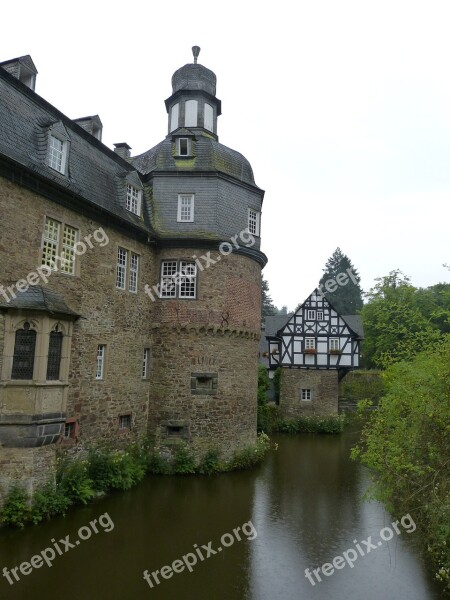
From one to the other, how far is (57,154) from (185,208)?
201 inches

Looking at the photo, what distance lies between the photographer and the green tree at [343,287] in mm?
67188

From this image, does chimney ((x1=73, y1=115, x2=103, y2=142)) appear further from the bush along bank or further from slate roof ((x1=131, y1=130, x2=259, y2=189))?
the bush along bank

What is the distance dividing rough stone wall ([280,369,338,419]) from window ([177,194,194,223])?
1507cm

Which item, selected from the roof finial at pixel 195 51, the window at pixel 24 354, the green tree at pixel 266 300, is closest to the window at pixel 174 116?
the roof finial at pixel 195 51

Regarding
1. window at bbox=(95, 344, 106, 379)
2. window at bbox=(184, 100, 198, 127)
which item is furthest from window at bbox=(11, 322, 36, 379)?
window at bbox=(184, 100, 198, 127)

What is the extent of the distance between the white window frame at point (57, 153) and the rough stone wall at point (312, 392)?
64.3 feet

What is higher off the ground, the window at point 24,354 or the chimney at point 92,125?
the chimney at point 92,125

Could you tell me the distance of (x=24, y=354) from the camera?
10.4m

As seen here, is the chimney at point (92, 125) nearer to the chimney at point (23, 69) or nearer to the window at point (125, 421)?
the chimney at point (23, 69)

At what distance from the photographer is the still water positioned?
25.0 feet

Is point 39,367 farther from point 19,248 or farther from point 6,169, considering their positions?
point 6,169

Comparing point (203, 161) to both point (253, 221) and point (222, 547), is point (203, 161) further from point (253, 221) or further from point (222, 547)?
point (222, 547)

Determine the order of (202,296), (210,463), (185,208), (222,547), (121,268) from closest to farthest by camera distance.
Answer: (222,547) < (121,268) < (210,463) < (202,296) < (185,208)

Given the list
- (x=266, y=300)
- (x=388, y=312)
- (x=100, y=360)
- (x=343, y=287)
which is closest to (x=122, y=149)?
(x=100, y=360)
